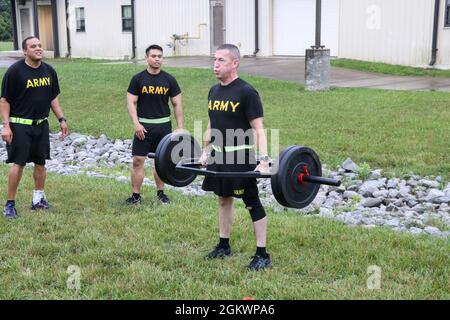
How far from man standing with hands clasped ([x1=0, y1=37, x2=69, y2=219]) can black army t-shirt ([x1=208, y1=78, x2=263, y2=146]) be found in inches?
104

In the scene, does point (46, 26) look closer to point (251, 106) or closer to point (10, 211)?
point (10, 211)

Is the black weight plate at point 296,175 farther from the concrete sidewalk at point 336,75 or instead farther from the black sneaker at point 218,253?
the concrete sidewalk at point 336,75

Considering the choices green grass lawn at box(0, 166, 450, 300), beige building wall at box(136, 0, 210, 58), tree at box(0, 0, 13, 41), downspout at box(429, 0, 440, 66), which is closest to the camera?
green grass lawn at box(0, 166, 450, 300)

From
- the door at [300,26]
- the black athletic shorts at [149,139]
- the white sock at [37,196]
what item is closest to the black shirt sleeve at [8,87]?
the white sock at [37,196]

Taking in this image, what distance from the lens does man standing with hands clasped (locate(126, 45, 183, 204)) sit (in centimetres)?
764

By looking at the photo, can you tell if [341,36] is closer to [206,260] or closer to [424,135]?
[424,135]

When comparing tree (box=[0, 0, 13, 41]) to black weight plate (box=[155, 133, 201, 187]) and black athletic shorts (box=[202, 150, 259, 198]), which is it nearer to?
black weight plate (box=[155, 133, 201, 187])

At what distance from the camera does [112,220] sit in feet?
22.8

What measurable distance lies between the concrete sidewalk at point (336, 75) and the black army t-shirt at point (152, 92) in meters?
9.54

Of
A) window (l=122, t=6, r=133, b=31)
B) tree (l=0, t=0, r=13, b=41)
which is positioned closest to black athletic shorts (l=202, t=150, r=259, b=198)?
window (l=122, t=6, r=133, b=31)

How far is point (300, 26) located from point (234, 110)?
63.9ft

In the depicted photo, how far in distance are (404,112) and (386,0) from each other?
30.4 ft

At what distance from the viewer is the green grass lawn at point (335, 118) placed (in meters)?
10.0
